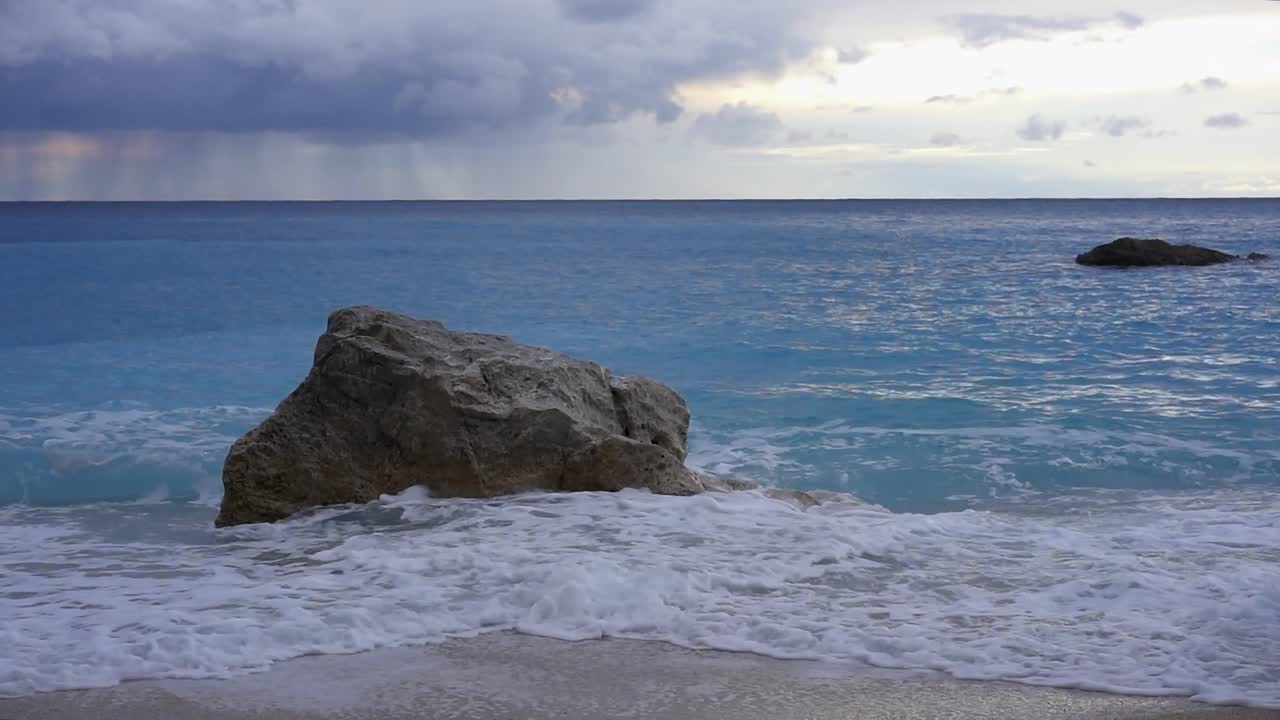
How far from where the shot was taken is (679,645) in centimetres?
447

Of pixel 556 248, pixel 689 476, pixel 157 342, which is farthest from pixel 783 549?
pixel 556 248

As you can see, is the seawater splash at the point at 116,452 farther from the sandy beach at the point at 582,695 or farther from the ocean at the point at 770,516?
the sandy beach at the point at 582,695

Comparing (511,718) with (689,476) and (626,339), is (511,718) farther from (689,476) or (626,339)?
(626,339)

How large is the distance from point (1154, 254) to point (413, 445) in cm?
3469

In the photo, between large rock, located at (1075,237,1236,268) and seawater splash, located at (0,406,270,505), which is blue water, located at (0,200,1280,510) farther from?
large rock, located at (1075,237,1236,268)

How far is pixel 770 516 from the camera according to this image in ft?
21.0

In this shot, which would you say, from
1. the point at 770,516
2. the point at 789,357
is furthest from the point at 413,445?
the point at 789,357

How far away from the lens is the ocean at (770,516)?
4.55m

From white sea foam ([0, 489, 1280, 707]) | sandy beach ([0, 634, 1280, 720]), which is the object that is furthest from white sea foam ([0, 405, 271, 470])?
sandy beach ([0, 634, 1280, 720])

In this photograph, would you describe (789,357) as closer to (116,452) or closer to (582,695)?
(116,452)

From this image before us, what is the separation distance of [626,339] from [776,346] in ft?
10.2

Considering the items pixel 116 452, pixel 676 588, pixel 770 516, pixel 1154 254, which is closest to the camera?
pixel 676 588

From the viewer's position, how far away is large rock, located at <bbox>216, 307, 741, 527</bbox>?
22.4ft

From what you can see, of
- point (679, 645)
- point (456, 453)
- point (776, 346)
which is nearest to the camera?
point (679, 645)
